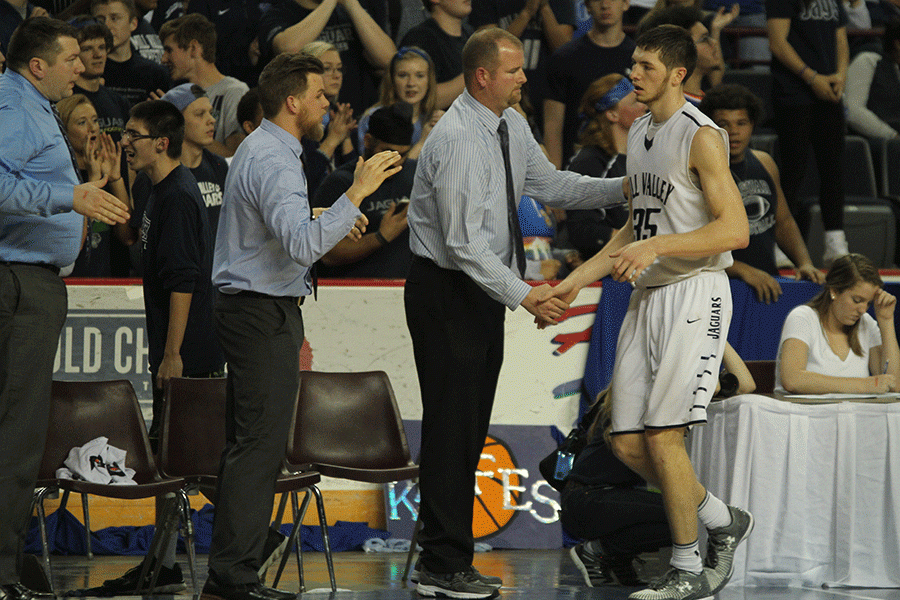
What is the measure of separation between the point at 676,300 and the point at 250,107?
333cm

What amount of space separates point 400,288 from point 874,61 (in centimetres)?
605

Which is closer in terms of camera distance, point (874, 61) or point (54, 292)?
point (54, 292)

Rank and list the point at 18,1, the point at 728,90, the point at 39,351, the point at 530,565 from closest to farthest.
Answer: the point at 39,351, the point at 530,565, the point at 728,90, the point at 18,1

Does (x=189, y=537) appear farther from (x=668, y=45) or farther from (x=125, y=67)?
(x=125, y=67)

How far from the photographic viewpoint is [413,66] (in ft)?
27.1

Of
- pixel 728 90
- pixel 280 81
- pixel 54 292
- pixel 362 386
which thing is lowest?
pixel 362 386

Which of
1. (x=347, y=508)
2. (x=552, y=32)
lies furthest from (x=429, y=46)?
(x=347, y=508)

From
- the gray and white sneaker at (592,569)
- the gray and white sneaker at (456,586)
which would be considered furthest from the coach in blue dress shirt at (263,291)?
the gray and white sneaker at (592,569)

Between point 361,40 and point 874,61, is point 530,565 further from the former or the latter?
point 874,61

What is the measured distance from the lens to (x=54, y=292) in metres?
4.85

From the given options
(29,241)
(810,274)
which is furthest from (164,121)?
(810,274)

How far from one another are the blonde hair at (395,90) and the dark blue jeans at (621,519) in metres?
3.58

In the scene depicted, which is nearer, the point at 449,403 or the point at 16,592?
the point at 16,592

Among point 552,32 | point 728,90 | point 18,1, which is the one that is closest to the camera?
point 728,90
